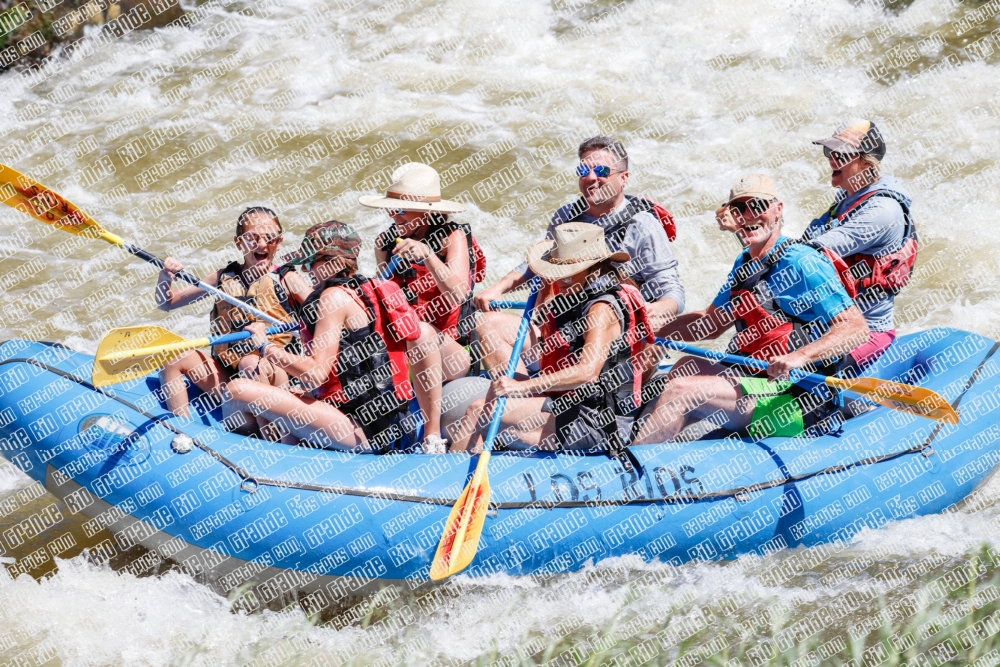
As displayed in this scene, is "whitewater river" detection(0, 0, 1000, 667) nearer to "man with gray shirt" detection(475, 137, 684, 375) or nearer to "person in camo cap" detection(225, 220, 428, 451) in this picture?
"person in camo cap" detection(225, 220, 428, 451)

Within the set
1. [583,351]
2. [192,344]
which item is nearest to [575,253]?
[583,351]

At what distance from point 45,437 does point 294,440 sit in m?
0.94

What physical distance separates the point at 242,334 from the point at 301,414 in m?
0.47

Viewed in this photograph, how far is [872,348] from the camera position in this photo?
169 inches

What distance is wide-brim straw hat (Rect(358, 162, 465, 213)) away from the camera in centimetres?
415

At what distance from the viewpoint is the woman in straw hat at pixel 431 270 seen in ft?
13.6

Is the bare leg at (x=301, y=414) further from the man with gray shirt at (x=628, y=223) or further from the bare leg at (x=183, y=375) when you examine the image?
the man with gray shirt at (x=628, y=223)

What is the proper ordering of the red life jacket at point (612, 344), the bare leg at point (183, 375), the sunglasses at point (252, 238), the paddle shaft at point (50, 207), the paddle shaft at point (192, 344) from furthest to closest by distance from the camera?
the paddle shaft at point (50, 207) < the sunglasses at point (252, 238) < the bare leg at point (183, 375) < the paddle shaft at point (192, 344) < the red life jacket at point (612, 344)

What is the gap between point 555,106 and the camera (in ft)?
29.8

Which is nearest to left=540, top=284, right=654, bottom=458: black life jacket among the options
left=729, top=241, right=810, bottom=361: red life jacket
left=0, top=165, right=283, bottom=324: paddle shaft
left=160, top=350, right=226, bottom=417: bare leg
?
left=729, top=241, right=810, bottom=361: red life jacket

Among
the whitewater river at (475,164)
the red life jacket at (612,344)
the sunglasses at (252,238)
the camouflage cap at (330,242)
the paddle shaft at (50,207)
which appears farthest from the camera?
the paddle shaft at (50,207)

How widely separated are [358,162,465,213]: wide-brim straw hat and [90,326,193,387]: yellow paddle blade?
954 millimetres

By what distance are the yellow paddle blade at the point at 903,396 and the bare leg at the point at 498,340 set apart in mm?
1270

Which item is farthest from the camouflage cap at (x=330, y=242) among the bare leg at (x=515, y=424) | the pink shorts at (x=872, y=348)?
the pink shorts at (x=872, y=348)
